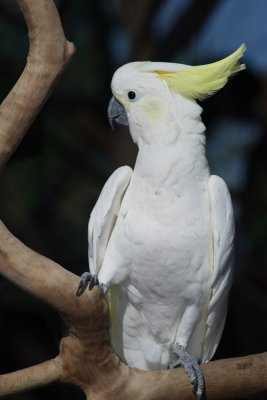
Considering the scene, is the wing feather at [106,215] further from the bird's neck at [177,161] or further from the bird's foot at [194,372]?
the bird's foot at [194,372]

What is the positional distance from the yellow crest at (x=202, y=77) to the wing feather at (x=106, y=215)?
0.84 feet

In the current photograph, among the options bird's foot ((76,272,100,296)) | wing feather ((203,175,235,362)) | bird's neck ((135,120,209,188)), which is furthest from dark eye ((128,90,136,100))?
bird's foot ((76,272,100,296))

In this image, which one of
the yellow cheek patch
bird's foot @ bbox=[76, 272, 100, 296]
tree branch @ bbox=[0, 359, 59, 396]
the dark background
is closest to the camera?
bird's foot @ bbox=[76, 272, 100, 296]

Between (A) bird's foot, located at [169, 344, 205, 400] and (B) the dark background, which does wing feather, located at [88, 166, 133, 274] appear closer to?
(A) bird's foot, located at [169, 344, 205, 400]

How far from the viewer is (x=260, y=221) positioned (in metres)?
3.76

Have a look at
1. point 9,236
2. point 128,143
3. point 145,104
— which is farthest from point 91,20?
point 9,236

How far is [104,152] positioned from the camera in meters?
4.09

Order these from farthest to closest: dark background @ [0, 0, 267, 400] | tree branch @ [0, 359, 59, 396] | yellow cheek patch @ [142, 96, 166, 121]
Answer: dark background @ [0, 0, 267, 400] < yellow cheek patch @ [142, 96, 166, 121] < tree branch @ [0, 359, 59, 396]

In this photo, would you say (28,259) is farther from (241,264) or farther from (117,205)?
(241,264)

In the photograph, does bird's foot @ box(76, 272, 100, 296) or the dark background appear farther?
the dark background

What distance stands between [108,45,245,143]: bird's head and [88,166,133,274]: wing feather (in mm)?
124

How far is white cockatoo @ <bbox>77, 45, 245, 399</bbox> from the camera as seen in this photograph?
1957 mm

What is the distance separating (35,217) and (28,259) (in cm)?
245

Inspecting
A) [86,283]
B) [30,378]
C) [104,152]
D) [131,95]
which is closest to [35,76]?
[131,95]
